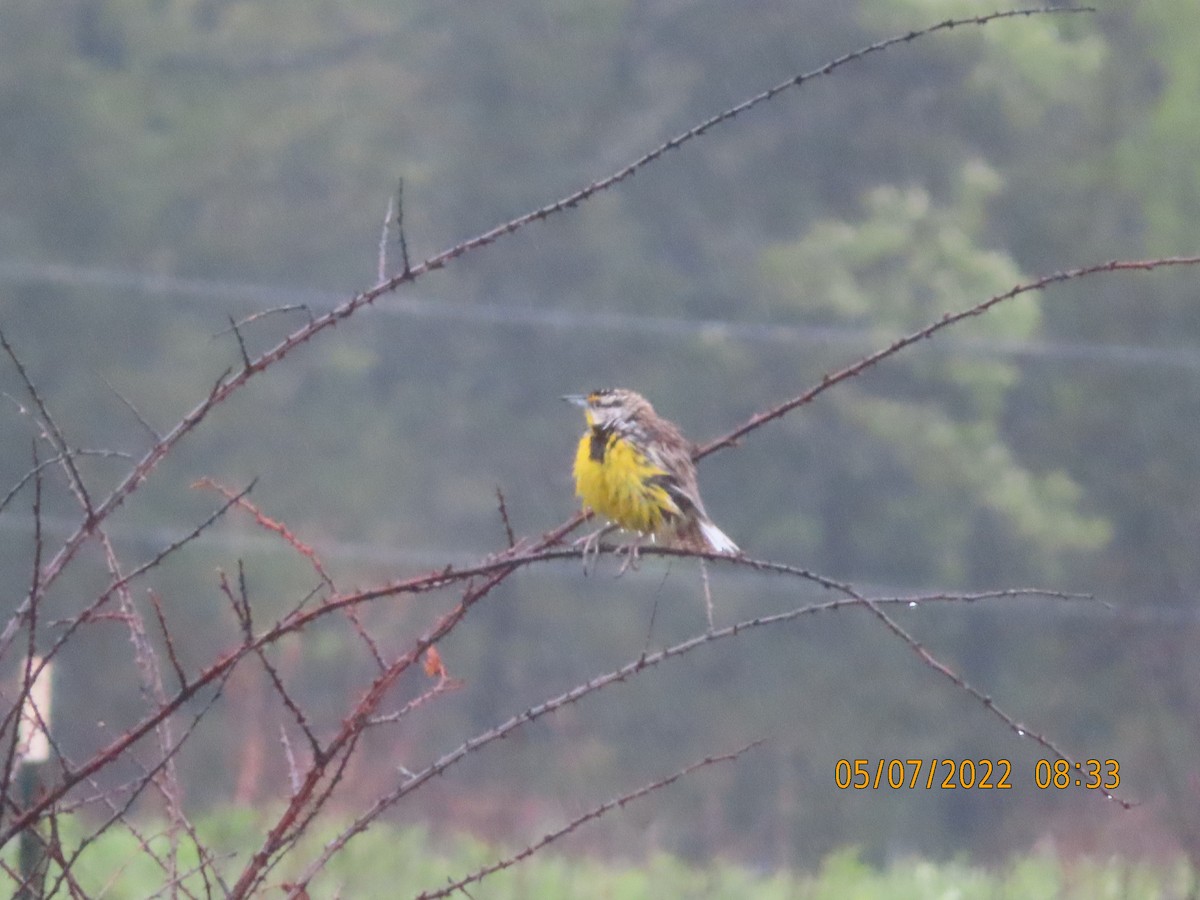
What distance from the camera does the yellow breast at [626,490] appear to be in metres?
4.53

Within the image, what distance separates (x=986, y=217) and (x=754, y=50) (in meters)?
2.96

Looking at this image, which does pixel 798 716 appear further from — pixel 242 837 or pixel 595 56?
pixel 242 837

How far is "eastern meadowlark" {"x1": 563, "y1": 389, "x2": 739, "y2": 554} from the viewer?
14.9 feet

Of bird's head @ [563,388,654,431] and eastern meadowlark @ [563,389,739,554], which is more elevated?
bird's head @ [563,388,654,431]

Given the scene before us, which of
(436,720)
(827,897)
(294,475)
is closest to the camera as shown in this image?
(827,897)

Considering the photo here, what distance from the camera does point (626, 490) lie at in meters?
4.53

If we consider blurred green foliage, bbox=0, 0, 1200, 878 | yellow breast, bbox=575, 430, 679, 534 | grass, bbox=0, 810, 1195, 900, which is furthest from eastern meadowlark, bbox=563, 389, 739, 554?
blurred green foliage, bbox=0, 0, 1200, 878

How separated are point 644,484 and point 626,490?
50 millimetres

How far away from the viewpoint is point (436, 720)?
1684 centimetres

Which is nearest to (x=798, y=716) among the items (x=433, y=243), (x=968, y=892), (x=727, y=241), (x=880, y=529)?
(x=880, y=529)
